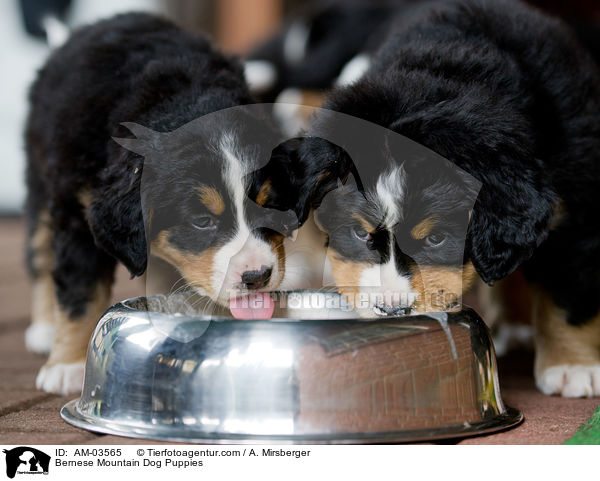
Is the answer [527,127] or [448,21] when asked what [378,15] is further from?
[527,127]

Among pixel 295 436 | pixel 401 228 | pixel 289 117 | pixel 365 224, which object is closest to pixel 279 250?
pixel 365 224

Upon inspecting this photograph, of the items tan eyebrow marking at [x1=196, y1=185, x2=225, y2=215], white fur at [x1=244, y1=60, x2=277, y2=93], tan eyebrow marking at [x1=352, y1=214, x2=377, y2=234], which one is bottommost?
tan eyebrow marking at [x1=352, y1=214, x2=377, y2=234]

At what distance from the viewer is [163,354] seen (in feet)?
6.42

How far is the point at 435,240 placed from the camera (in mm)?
2176

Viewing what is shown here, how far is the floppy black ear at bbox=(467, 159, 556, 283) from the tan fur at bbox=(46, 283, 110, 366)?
4.42ft

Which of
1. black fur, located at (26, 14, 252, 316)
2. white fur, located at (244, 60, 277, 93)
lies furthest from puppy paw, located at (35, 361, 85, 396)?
white fur, located at (244, 60, 277, 93)

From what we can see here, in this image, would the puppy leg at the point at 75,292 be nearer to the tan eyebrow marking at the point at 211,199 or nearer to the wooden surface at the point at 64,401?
the wooden surface at the point at 64,401

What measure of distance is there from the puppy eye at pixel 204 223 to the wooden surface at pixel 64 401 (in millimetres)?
682

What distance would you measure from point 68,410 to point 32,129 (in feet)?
4.73

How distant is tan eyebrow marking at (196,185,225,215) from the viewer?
2.40m

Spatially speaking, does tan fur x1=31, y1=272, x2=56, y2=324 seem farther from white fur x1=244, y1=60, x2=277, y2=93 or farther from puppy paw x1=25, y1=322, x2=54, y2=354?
white fur x1=244, y1=60, x2=277, y2=93
